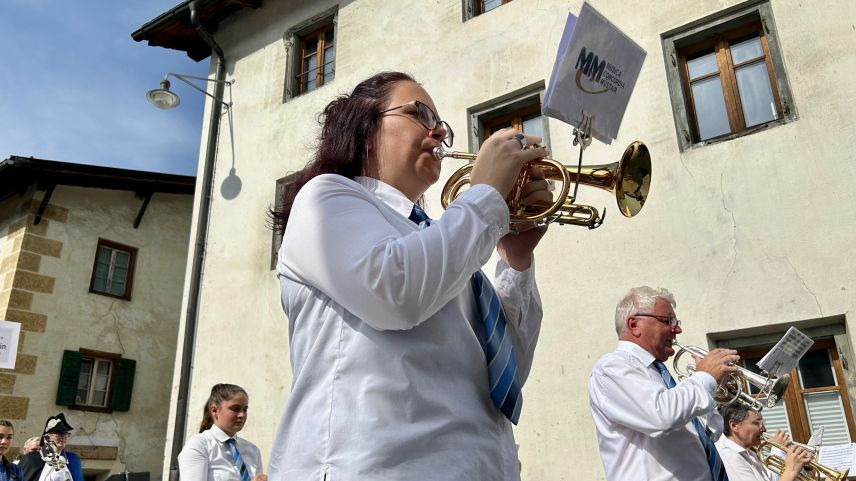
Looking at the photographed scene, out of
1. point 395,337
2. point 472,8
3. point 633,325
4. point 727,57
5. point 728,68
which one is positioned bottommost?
point 395,337

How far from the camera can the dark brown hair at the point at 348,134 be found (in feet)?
6.17

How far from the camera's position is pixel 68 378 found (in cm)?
1300

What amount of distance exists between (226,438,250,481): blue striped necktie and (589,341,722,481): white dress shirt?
2.62 metres

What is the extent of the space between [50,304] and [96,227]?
1969 mm

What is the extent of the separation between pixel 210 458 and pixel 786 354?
3.89 m

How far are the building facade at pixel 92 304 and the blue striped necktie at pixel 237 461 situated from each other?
8818 mm

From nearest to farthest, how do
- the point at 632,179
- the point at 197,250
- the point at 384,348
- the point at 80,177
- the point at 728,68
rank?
the point at 384,348, the point at 632,179, the point at 728,68, the point at 197,250, the point at 80,177

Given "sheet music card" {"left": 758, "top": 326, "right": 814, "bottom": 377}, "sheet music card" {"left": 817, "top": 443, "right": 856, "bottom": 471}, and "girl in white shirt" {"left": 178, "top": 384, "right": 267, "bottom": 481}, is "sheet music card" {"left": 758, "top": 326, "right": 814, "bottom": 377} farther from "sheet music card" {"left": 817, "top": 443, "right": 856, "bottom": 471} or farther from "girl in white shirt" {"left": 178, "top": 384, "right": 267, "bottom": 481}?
"girl in white shirt" {"left": 178, "top": 384, "right": 267, "bottom": 481}

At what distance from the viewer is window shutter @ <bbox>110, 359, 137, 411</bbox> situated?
13.6m

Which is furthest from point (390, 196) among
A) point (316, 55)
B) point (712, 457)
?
point (316, 55)

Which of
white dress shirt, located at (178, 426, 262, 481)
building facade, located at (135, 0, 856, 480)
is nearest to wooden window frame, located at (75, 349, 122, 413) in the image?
building facade, located at (135, 0, 856, 480)

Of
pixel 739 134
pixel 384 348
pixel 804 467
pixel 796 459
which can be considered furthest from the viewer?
pixel 739 134

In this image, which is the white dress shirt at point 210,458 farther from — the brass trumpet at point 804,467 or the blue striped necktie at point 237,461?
the brass trumpet at point 804,467

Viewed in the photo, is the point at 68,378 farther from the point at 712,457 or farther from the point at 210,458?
the point at 712,457
